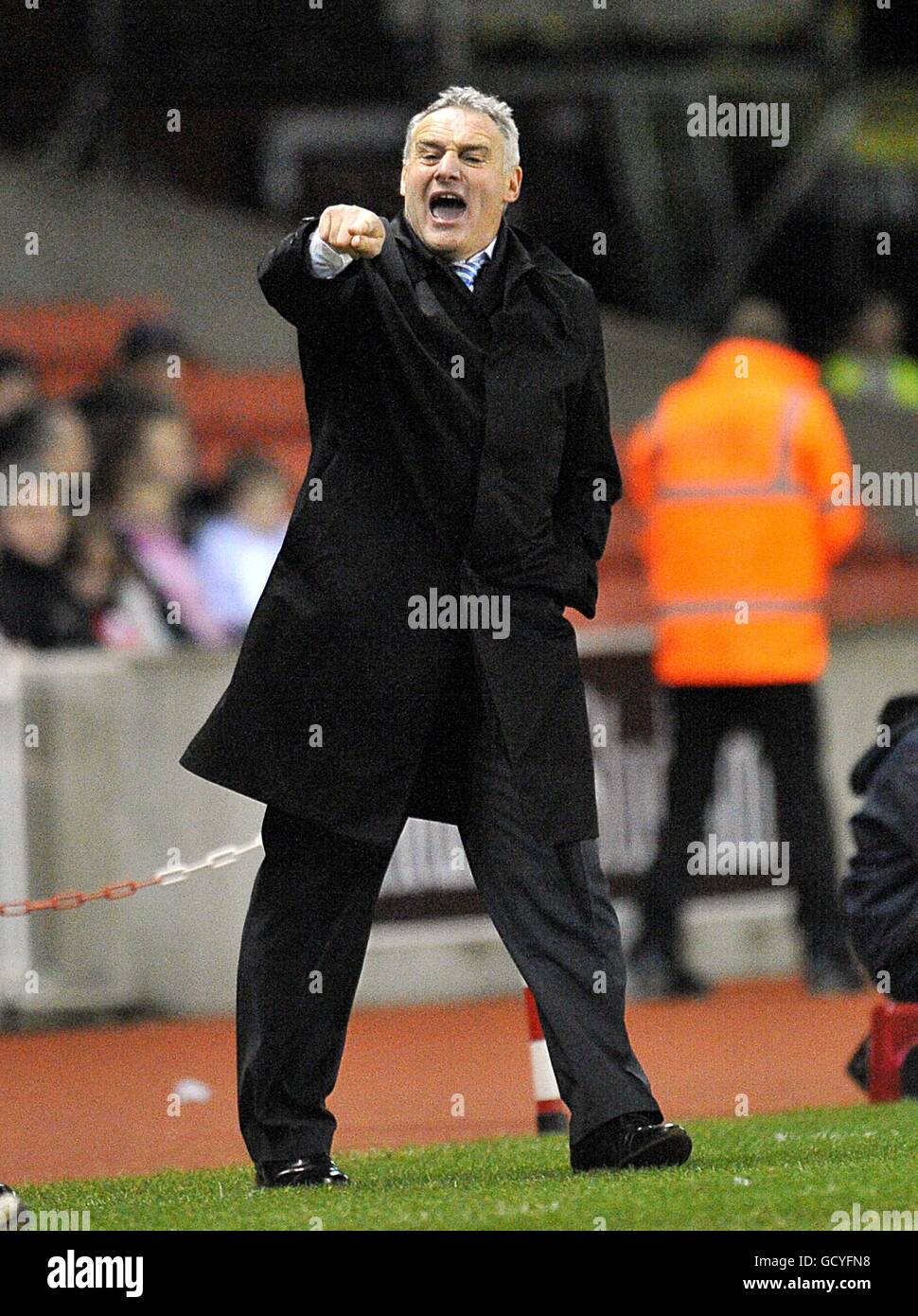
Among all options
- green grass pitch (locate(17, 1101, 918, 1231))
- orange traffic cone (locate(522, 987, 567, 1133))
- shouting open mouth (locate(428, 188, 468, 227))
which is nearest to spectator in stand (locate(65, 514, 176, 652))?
orange traffic cone (locate(522, 987, 567, 1133))

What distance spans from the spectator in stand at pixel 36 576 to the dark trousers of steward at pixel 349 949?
4759 millimetres

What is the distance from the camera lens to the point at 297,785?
571cm

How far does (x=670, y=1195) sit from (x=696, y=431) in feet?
18.4

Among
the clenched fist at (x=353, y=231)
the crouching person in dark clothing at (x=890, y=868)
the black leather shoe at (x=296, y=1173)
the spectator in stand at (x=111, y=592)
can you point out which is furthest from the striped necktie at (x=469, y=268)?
the spectator in stand at (x=111, y=592)

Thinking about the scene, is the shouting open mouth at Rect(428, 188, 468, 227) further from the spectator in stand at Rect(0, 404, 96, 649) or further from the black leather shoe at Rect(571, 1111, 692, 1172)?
the spectator in stand at Rect(0, 404, 96, 649)

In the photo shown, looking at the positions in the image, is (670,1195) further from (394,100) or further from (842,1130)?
(394,100)

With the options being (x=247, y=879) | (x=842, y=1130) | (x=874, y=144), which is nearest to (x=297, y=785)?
(x=842, y=1130)

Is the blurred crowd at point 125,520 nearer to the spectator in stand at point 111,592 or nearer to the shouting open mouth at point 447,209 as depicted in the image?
the spectator in stand at point 111,592

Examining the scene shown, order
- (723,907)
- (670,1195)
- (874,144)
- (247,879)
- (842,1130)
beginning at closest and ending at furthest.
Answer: (670,1195), (842,1130), (247,879), (723,907), (874,144)

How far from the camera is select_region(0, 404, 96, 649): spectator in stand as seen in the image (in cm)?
1039

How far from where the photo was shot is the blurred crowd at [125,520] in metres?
10.5

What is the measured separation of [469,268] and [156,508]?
18.3ft

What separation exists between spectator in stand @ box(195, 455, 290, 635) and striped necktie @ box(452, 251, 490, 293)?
18.8 feet

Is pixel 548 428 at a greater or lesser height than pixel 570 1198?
greater
